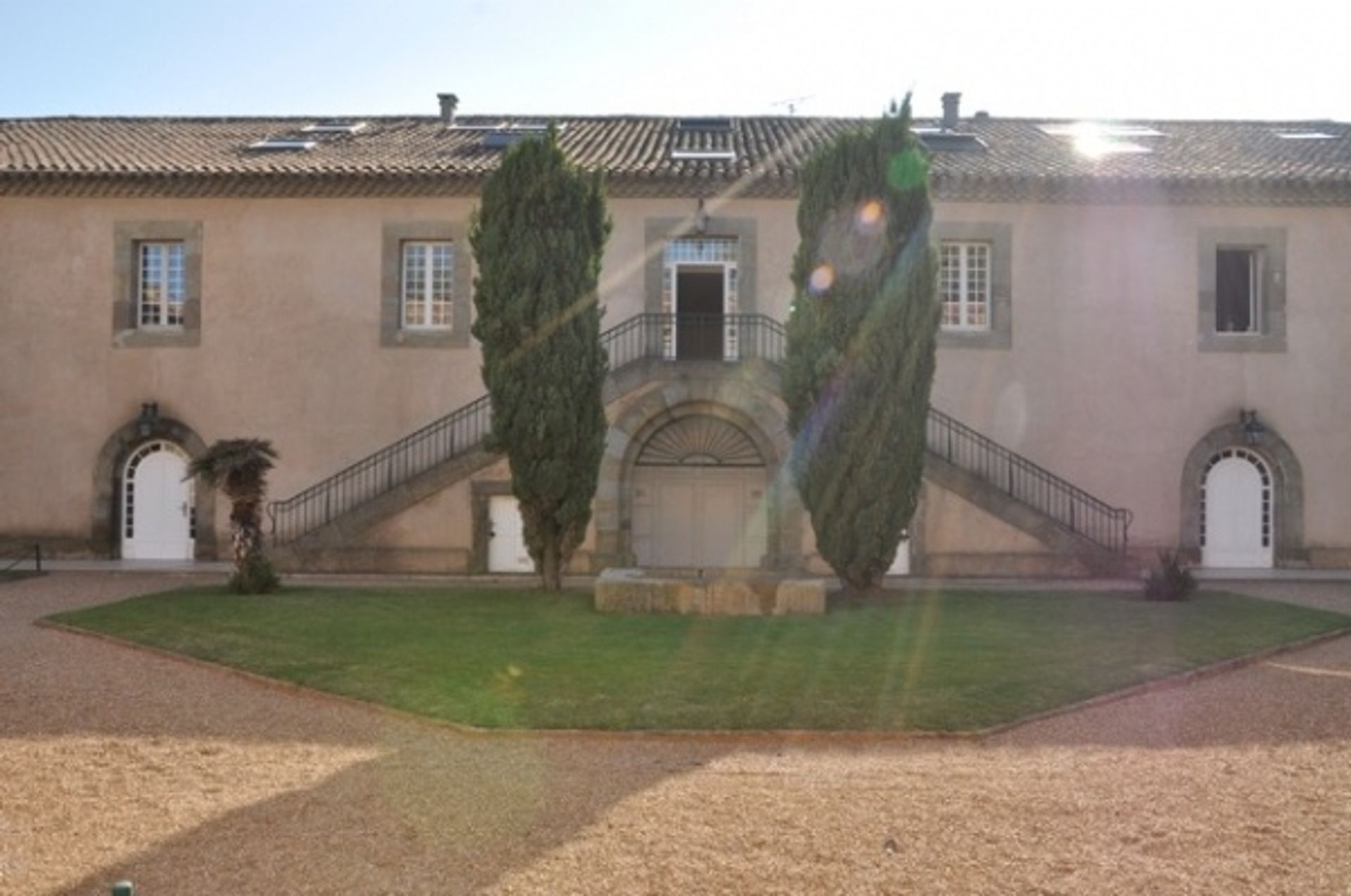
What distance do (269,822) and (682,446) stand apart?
1269 cm

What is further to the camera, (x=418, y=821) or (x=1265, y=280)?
(x=1265, y=280)

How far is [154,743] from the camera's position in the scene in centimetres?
712

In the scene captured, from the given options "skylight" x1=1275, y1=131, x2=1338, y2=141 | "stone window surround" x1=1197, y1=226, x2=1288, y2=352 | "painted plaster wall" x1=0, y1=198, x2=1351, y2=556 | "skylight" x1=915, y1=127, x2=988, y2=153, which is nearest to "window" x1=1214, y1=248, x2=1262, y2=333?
"stone window surround" x1=1197, y1=226, x2=1288, y2=352

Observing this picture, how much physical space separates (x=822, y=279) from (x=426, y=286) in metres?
7.96

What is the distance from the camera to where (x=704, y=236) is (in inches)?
724

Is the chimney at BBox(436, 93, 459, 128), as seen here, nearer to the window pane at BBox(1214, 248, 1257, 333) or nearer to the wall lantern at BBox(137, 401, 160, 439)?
the wall lantern at BBox(137, 401, 160, 439)

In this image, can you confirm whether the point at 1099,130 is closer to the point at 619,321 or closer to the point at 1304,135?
the point at 1304,135

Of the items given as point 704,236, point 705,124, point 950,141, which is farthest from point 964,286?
point 705,124

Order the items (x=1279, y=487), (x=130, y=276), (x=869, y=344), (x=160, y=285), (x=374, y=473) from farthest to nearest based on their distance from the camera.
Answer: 1. (x=160, y=285)
2. (x=130, y=276)
3. (x=1279, y=487)
4. (x=374, y=473)
5. (x=869, y=344)

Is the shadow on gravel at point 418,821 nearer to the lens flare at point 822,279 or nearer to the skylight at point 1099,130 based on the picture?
the lens flare at point 822,279

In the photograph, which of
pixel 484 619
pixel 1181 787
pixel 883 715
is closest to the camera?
pixel 1181 787

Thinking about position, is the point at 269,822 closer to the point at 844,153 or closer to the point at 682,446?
the point at 844,153

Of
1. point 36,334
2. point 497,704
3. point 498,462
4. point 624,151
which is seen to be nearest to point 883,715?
point 497,704

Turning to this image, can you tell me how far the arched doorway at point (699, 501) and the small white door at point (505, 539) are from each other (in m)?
1.91
